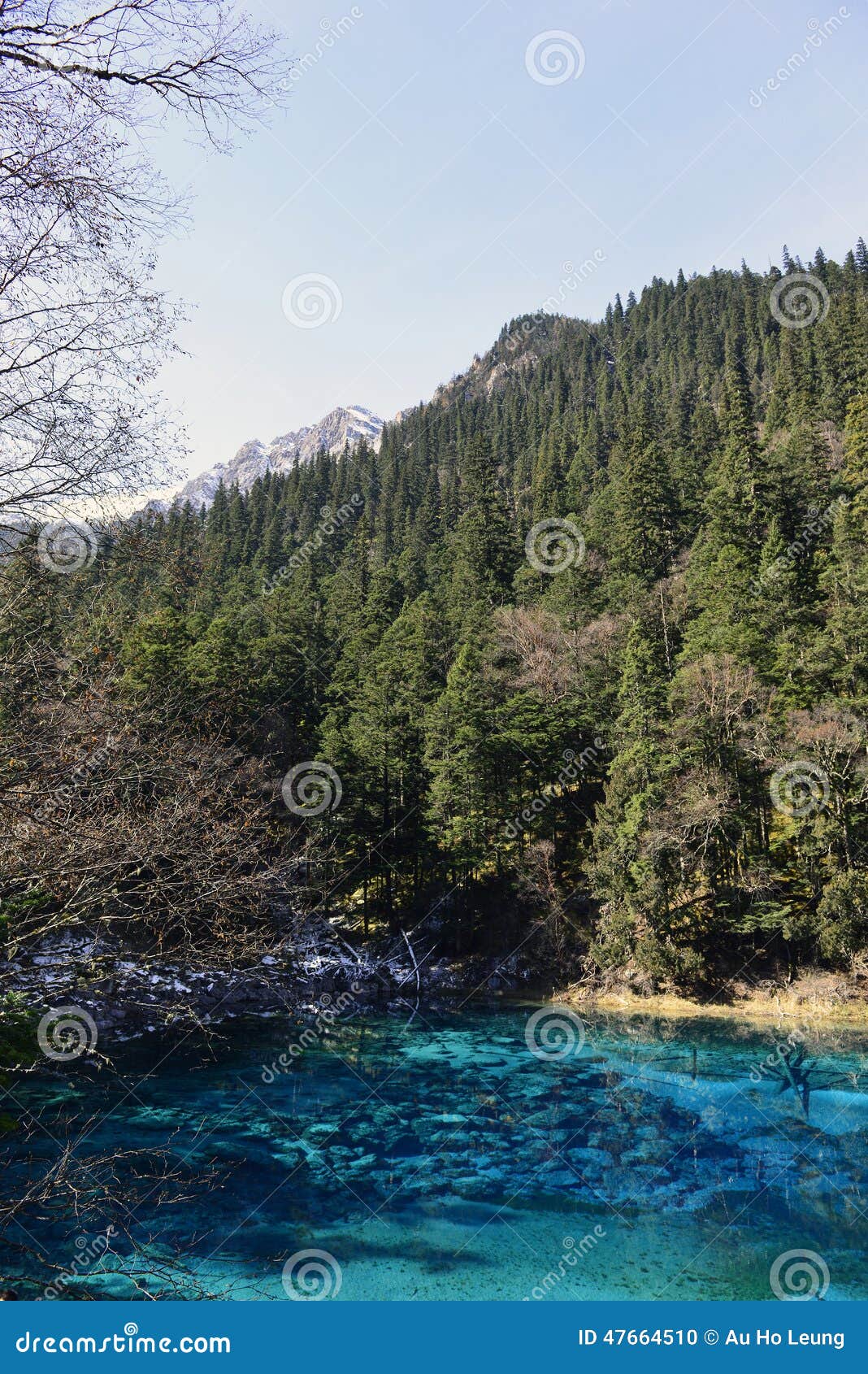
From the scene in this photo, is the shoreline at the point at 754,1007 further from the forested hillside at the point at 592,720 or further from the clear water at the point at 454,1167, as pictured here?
the clear water at the point at 454,1167

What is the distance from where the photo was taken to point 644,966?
23.7m

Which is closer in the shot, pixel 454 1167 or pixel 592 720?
pixel 454 1167

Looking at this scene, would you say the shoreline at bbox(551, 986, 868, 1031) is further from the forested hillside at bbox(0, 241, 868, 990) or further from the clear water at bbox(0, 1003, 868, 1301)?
the clear water at bbox(0, 1003, 868, 1301)

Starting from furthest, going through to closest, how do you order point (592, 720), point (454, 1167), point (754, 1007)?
point (592, 720) → point (754, 1007) → point (454, 1167)

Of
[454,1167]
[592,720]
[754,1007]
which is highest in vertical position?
[592,720]

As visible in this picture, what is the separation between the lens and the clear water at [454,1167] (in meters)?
9.02

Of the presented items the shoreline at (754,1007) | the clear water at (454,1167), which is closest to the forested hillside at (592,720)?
the shoreline at (754,1007)

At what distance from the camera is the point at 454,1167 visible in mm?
12625

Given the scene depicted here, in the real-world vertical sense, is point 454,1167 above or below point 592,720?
below

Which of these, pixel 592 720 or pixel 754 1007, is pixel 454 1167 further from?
pixel 592 720

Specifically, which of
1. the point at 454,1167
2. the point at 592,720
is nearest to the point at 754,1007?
the point at 592,720

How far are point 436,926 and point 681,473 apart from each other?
3284 cm

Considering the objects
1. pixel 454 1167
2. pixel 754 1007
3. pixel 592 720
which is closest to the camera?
pixel 454 1167

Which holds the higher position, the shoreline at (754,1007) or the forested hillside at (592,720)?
the forested hillside at (592,720)
